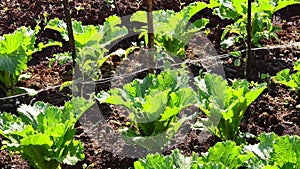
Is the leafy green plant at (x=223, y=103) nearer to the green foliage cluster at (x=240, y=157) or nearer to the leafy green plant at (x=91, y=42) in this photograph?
the green foliage cluster at (x=240, y=157)

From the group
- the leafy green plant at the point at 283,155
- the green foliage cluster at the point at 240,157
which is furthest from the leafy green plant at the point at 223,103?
the leafy green plant at the point at 283,155

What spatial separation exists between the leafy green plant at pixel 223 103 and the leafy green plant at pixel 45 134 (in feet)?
2.54

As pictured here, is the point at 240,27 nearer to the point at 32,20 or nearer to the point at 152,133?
the point at 152,133

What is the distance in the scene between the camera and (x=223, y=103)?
12.3ft

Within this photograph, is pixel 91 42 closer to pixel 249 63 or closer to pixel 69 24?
pixel 69 24

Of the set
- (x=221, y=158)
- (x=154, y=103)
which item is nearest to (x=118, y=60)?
(x=154, y=103)

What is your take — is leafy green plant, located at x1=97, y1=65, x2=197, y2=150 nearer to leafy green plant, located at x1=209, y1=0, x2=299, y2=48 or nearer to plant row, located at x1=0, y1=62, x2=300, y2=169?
plant row, located at x1=0, y1=62, x2=300, y2=169

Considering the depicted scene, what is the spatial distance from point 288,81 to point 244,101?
1.79 ft

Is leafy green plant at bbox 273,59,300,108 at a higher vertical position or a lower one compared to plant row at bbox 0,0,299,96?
lower

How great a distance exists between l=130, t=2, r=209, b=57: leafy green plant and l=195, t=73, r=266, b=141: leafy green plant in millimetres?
930

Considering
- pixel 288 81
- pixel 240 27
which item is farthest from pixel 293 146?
pixel 240 27

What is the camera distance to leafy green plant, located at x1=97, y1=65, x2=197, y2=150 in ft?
12.1

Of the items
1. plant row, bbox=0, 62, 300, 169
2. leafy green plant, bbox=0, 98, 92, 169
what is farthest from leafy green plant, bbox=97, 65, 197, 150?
leafy green plant, bbox=0, 98, 92, 169

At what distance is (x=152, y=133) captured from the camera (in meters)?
3.88
